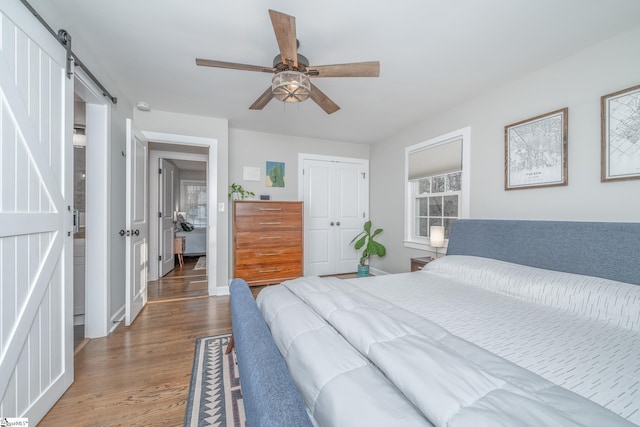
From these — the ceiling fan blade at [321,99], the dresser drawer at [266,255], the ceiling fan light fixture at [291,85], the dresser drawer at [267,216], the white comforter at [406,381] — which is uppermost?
the ceiling fan blade at [321,99]

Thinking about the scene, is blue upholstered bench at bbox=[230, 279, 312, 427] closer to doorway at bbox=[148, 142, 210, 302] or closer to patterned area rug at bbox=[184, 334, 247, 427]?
patterned area rug at bbox=[184, 334, 247, 427]

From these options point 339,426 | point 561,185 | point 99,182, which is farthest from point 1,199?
point 561,185

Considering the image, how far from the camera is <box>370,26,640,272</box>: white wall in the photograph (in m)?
1.78

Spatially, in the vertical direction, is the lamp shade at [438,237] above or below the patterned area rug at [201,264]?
above

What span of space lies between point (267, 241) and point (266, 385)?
3.04 m

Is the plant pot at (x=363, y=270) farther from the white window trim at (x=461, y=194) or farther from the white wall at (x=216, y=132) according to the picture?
the white wall at (x=216, y=132)

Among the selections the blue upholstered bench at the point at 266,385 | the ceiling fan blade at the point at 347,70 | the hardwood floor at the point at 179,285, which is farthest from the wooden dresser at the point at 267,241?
the blue upholstered bench at the point at 266,385

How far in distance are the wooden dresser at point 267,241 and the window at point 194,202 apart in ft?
14.7

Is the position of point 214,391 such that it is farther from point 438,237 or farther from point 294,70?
point 438,237

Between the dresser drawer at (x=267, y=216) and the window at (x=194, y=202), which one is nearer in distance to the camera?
the dresser drawer at (x=267, y=216)

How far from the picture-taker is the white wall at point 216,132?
3.22m

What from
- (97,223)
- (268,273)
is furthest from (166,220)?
(97,223)

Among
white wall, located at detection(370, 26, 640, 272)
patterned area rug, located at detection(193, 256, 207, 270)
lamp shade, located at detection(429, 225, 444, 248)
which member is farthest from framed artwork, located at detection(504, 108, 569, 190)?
patterned area rug, located at detection(193, 256, 207, 270)

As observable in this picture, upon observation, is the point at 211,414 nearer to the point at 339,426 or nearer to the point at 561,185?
the point at 339,426
